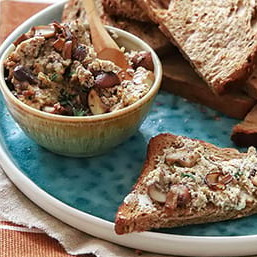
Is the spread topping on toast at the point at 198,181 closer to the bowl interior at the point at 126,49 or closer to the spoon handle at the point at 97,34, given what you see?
the bowl interior at the point at 126,49

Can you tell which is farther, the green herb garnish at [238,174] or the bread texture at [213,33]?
the bread texture at [213,33]

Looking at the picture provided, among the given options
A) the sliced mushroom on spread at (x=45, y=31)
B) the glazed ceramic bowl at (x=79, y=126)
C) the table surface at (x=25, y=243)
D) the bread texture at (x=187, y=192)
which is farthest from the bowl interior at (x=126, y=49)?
the table surface at (x=25, y=243)

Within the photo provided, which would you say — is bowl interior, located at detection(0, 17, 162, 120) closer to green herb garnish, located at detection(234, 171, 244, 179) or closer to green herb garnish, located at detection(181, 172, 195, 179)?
green herb garnish, located at detection(181, 172, 195, 179)

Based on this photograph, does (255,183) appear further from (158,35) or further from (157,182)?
(158,35)

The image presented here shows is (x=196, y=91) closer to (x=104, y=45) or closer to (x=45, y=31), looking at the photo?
(x=104, y=45)

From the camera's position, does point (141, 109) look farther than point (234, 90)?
No

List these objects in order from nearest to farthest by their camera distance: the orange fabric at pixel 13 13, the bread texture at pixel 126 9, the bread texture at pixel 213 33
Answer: the bread texture at pixel 213 33
the bread texture at pixel 126 9
the orange fabric at pixel 13 13

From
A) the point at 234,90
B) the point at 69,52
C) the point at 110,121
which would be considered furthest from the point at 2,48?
the point at 234,90

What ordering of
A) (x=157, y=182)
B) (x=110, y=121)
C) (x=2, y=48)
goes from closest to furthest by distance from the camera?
(x=157, y=182) < (x=110, y=121) < (x=2, y=48)
